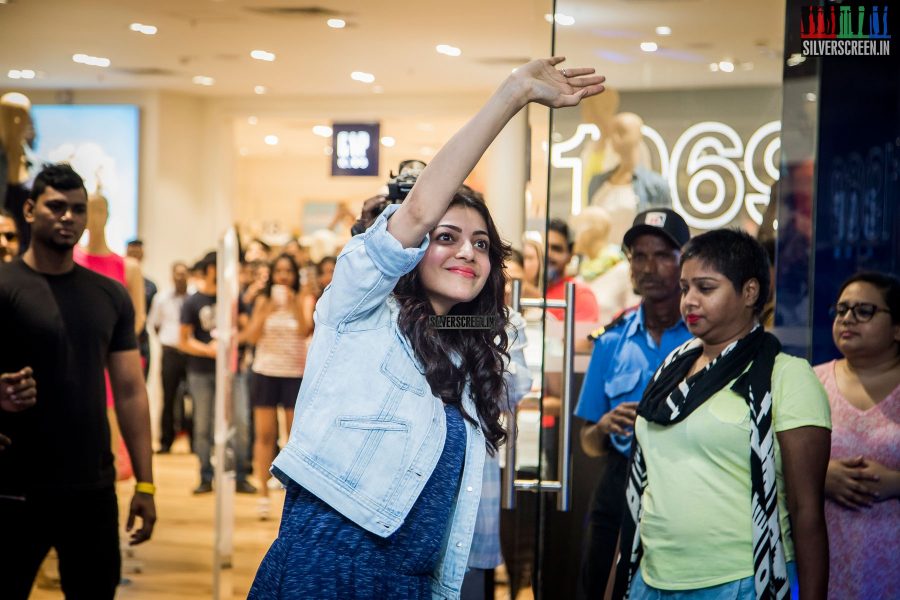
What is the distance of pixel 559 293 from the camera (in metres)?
3.35

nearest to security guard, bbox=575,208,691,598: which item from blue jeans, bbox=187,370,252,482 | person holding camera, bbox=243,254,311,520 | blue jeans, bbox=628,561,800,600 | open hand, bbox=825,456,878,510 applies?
open hand, bbox=825,456,878,510

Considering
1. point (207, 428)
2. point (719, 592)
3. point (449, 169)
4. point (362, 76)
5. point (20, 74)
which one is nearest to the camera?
point (449, 169)

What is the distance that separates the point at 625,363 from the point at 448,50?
5485 millimetres

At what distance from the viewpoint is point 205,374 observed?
690cm

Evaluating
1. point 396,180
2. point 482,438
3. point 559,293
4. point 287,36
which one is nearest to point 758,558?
point 482,438

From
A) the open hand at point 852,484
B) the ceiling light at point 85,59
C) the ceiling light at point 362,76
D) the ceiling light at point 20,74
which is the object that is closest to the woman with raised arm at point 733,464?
the open hand at point 852,484

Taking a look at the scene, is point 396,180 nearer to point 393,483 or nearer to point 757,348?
point 393,483

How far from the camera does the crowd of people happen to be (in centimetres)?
162

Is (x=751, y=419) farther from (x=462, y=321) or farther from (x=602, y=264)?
(x=602, y=264)

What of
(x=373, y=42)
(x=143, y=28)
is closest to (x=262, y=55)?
(x=373, y=42)

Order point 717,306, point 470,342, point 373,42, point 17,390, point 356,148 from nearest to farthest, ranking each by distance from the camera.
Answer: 1. point 470,342
2. point 717,306
3. point 17,390
4. point 356,148
5. point 373,42

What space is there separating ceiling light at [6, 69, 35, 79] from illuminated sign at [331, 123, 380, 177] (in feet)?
8.80

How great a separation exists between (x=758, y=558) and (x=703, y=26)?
1.73m

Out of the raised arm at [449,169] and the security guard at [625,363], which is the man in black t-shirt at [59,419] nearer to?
the security guard at [625,363]
